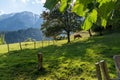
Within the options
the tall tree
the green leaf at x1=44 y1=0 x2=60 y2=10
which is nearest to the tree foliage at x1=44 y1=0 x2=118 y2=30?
the green leaf at x1=44 y1=0 x2=60 y2=10

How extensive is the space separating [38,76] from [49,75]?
0.84 m

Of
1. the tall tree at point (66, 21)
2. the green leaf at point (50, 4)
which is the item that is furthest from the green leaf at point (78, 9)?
the tall tree at point (66, 21)

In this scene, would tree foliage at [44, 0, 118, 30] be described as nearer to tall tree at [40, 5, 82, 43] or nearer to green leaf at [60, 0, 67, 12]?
green leaf at [60, 0, 67, 12]

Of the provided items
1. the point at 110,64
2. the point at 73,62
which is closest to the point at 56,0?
the point at 110,64

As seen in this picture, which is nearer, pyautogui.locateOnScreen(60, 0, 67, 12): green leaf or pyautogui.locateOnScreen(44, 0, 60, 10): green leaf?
pyautogui.locateOnScreen(44, 0, 60, 10): green leaf

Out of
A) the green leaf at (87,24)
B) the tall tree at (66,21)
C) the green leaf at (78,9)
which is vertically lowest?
the green leaf at (87,24)

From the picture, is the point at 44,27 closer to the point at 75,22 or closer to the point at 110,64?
the point at 75,22

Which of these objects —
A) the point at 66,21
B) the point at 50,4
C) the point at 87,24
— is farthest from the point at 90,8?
the point at 66,21

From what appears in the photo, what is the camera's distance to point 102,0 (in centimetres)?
183

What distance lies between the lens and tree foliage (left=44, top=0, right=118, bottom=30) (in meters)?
1.74

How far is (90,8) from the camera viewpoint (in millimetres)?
1933

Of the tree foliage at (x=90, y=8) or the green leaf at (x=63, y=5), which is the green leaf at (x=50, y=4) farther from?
the green leaf at (x=63, y=5)

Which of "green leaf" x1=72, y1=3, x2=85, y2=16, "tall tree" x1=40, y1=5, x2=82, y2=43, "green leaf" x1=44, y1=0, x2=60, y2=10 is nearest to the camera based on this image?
"green leaf" x1=44, y1=0, x2=60, y2=10

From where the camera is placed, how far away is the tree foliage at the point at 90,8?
1.74 meters
